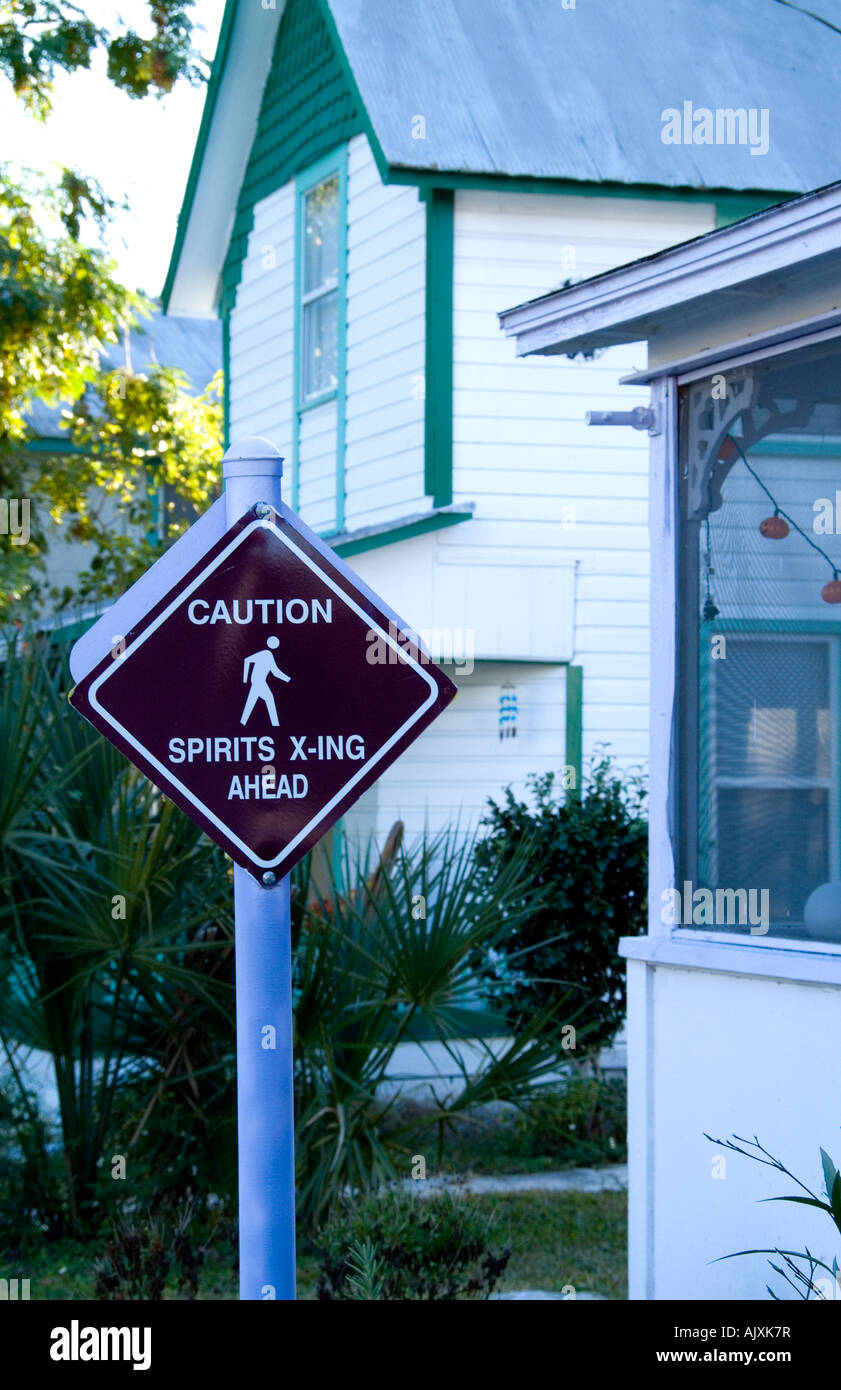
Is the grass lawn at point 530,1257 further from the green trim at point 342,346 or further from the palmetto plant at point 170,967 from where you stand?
the green trim at point 342,346

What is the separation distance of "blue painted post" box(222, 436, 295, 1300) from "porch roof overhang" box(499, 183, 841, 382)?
2.92 m

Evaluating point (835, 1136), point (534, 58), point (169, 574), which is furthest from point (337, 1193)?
point (534, 58)

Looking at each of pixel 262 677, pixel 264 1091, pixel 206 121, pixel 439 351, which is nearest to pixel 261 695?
pixel 262 677

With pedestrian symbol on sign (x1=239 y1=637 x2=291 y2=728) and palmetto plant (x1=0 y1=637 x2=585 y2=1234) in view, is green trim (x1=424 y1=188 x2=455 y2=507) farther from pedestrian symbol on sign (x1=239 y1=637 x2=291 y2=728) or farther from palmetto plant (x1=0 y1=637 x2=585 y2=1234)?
pedestrian symbol on sign (x1=239 y1=637 x2=291 y2=728)

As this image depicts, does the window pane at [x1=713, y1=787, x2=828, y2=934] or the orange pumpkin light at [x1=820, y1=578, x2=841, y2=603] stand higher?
the orange pumpkin light at [x1=820, y1=578, x2=841, y2=603]

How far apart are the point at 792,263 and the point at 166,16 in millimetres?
11098

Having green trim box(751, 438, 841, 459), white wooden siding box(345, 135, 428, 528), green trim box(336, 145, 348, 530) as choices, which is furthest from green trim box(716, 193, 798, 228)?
green trim box(751, 438, 841, 459)

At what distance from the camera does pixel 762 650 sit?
541 centimetres

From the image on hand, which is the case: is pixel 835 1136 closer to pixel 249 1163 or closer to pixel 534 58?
pixel 249 1163

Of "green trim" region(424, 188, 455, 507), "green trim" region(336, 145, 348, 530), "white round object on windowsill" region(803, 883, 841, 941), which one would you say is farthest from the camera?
"green trim" region(336, 145, 348, 530)

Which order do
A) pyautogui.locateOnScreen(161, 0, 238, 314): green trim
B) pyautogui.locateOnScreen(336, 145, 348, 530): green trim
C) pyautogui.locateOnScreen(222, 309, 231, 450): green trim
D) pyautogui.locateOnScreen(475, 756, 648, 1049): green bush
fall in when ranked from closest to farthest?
pyautogui.locateOnScreen(475, 756, 648, 1049): green bush < pyautogui.locateOnScreen(336, 145, 348, 530): green trim < pyautogui.locateOnScreen(161, 0, 238, 314): green trim < pyautogui.locateOnScreen(222, 309, 231, 450): green trim

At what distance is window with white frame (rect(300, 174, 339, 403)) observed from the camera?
40.8 ft

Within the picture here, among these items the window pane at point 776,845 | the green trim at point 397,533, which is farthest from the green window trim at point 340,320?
the window pane at point 776,845
